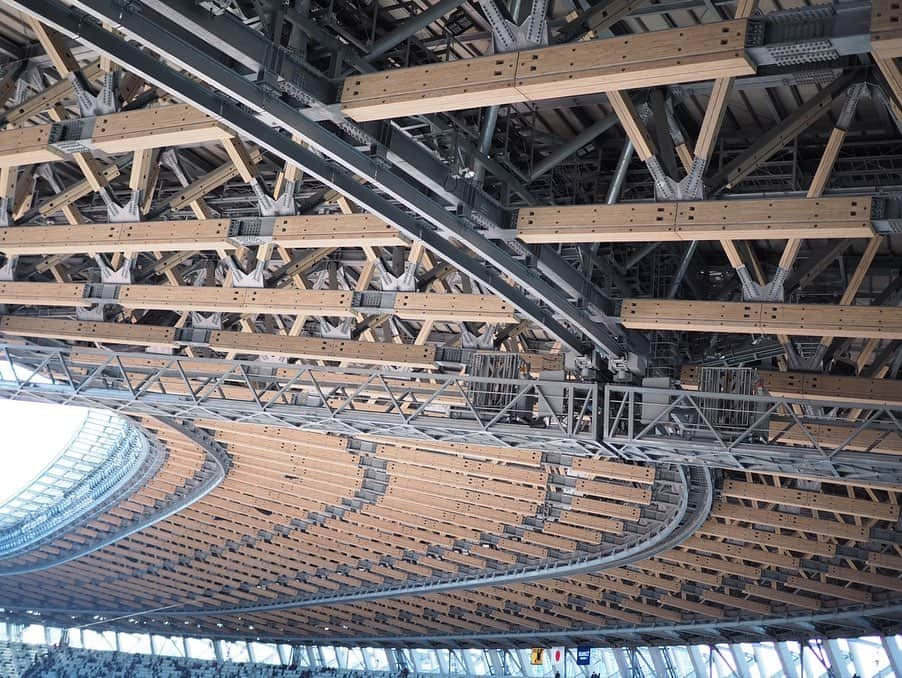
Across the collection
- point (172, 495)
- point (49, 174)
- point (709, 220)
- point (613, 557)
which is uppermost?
point (49, 174)

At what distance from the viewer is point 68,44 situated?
12.6 m

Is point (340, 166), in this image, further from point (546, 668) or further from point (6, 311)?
point (546, 668)

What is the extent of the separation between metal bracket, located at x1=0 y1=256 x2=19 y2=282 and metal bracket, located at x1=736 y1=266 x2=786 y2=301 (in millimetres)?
13362

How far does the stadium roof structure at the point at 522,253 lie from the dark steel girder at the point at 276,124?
0.12ft

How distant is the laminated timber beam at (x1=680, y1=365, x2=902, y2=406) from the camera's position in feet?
Result: 49.5

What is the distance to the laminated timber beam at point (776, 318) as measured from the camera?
1250 centimetres

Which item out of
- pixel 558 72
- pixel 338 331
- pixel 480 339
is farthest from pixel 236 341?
pixel 558 72

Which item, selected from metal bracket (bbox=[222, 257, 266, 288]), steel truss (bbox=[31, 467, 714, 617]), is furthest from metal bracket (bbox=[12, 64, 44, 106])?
steel truss (bbox=[31, 467, 714, 617])

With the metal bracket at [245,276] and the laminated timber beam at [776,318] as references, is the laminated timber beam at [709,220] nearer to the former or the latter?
the laminated timber beam at [776,318]

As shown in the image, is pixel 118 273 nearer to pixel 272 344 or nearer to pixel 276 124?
pixel 272 344

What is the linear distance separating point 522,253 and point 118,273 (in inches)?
Result: 333

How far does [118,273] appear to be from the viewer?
17359 millimetres

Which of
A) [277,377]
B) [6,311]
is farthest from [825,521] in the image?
[6,311]

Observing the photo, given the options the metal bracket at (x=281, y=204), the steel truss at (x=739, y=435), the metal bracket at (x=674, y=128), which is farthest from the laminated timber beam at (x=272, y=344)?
the metal bracket at (x=674, y=128)
